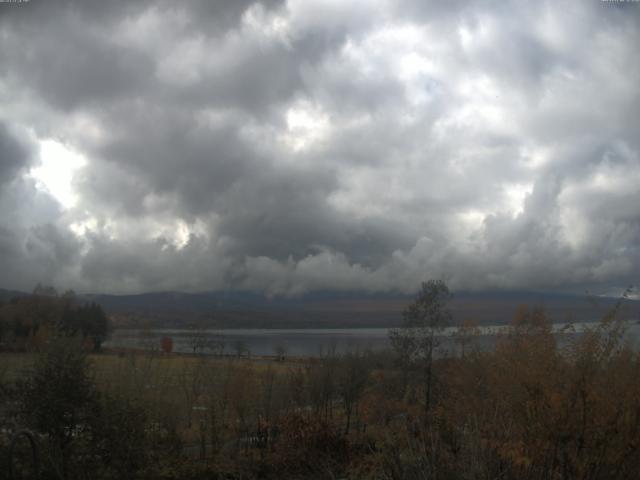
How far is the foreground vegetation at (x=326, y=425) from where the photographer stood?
834cm

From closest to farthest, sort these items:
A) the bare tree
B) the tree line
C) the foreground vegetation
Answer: the foreground vegetation
the bare tree
the tree line

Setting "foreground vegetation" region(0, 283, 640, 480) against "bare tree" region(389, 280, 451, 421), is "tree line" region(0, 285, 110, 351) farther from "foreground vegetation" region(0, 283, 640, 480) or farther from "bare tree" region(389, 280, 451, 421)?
"foreground vegetation" region(0, 283, 640, 480)

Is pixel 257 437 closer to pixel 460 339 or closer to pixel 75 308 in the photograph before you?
pixel 460 339

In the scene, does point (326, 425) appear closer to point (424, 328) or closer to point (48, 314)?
point (424, 328)

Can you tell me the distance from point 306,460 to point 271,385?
729 cm

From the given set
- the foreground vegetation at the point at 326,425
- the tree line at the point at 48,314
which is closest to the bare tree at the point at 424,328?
the foreground vegetation at the point at 326,425

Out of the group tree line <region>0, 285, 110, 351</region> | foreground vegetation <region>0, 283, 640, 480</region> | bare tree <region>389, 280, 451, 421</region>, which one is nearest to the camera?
foreground vegetation <region>0, 283, 640, 480</region>

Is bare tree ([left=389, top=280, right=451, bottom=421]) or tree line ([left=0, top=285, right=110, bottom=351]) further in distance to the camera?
tree line ([left=0, top=285, right=110, bottom=351])

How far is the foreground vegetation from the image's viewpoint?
8.34m

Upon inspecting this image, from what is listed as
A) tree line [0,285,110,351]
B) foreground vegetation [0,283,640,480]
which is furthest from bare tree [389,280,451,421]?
tree line [0,285,110,351]

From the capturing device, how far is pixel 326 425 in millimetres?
16859

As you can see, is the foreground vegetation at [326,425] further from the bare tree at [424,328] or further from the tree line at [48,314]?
the tree line at [48,314]

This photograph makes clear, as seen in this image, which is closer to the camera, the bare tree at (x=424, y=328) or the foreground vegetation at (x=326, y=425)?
the foreground vegetation at (x=326, y=425)

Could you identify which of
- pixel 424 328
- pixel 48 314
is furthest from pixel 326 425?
pixel 48 314
